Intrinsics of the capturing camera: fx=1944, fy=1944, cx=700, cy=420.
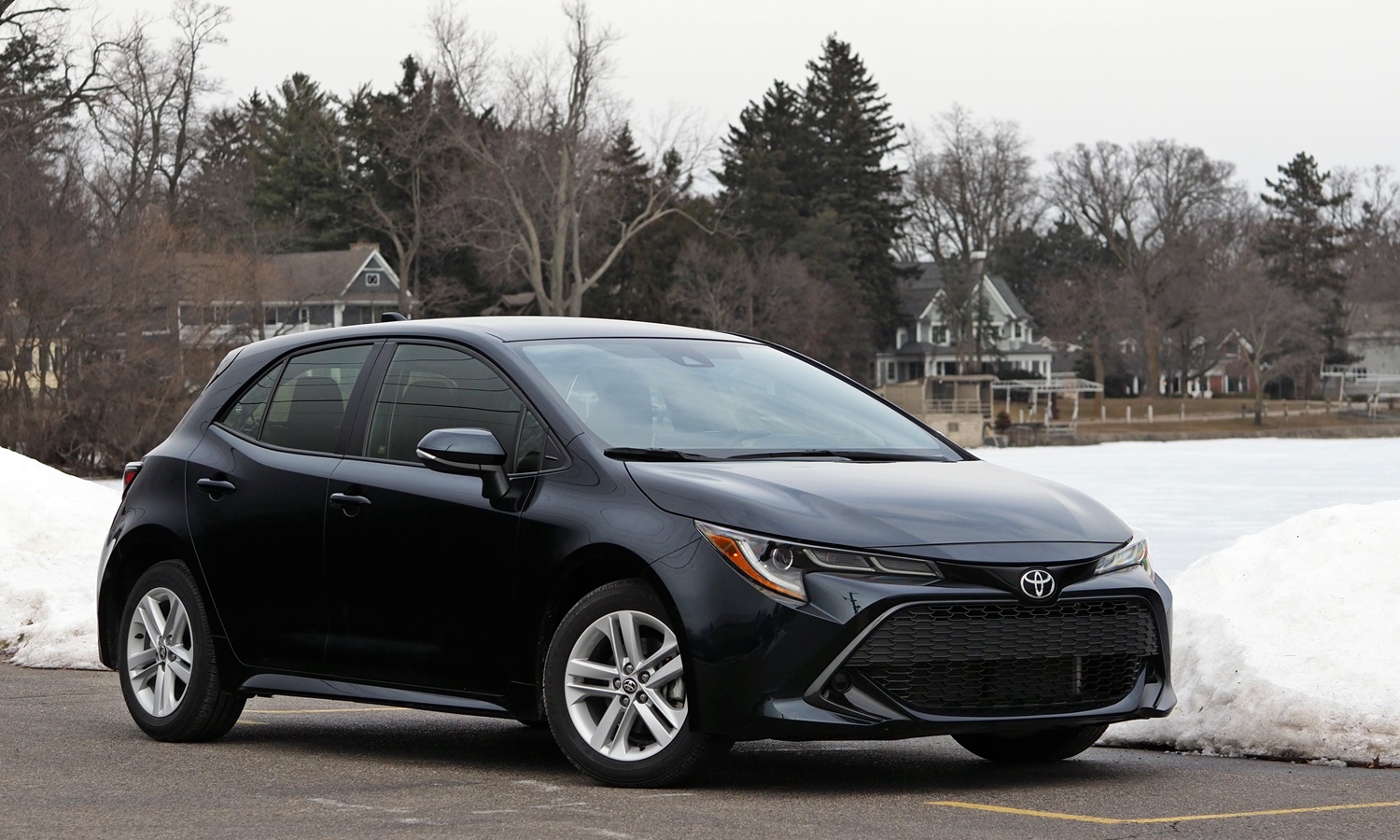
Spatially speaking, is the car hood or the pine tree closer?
the car hood

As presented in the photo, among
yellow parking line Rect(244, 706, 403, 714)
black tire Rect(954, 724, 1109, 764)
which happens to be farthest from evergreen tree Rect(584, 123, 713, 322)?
black tire Rect(954, 724, 1109, 764)

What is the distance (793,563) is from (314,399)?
2.72 metres

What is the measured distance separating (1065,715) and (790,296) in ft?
289

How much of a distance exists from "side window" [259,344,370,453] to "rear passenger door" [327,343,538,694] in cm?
21

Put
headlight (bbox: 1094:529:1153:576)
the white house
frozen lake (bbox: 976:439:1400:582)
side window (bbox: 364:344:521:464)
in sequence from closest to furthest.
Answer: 1. headlight (bbox: 1094:529:1153:576)
2. side window (bbox: 364:344:521:464)
3. frozen lake (bbox: 976:439:1400:582)
4. the white house

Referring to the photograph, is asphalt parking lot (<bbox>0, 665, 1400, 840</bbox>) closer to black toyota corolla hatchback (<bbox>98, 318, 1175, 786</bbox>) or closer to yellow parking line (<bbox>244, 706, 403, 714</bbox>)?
black toyota corolla hatchback (<bbox>98, 318, 1175, 786</bbox>)

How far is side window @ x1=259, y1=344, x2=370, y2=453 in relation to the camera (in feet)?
25.5

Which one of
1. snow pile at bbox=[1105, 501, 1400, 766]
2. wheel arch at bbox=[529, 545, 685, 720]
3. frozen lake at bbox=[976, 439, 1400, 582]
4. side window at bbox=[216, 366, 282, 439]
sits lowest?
frozen lake at bbox=[976, 439, 1400, 582]

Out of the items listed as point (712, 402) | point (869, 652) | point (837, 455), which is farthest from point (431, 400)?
point (869, 652)

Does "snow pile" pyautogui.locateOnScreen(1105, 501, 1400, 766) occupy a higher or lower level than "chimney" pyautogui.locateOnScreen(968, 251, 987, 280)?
lower

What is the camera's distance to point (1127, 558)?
659 cm

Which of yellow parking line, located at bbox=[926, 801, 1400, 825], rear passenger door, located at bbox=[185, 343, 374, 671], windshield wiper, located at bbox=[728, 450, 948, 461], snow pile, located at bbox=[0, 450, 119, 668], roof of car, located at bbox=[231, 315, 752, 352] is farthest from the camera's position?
snow pile, located at bbox=[0, 450, 119, 668]

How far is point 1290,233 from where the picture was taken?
391 feet

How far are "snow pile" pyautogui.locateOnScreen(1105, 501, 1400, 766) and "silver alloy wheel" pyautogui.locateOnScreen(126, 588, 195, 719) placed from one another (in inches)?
154
